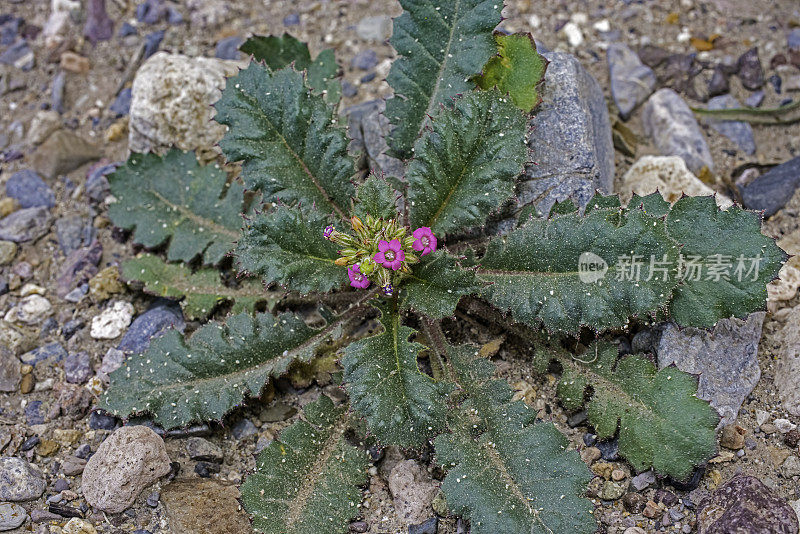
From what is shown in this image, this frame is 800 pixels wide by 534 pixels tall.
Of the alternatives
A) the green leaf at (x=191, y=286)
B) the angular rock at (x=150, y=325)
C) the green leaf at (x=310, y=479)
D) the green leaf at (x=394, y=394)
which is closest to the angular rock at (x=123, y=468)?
the green leaf at (x=310, y=479)

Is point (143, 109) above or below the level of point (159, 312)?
above

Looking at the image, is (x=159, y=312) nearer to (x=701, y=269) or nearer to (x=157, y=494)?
(x=157, y=494)

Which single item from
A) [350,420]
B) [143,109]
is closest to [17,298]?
[143,109]

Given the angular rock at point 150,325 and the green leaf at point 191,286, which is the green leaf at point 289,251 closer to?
the green leaf at point 191,286

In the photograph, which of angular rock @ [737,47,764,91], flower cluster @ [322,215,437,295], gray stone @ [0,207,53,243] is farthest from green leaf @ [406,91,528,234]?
gray stone @ [0,207,53,243]

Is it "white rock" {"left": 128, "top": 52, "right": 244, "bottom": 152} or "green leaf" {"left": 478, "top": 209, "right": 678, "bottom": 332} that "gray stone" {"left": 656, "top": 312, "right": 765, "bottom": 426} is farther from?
"white rock" {"left": 128, "top": 52, "right": 244, "bottom": 152}

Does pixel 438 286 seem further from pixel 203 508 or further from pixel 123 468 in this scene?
pixel 123 468
